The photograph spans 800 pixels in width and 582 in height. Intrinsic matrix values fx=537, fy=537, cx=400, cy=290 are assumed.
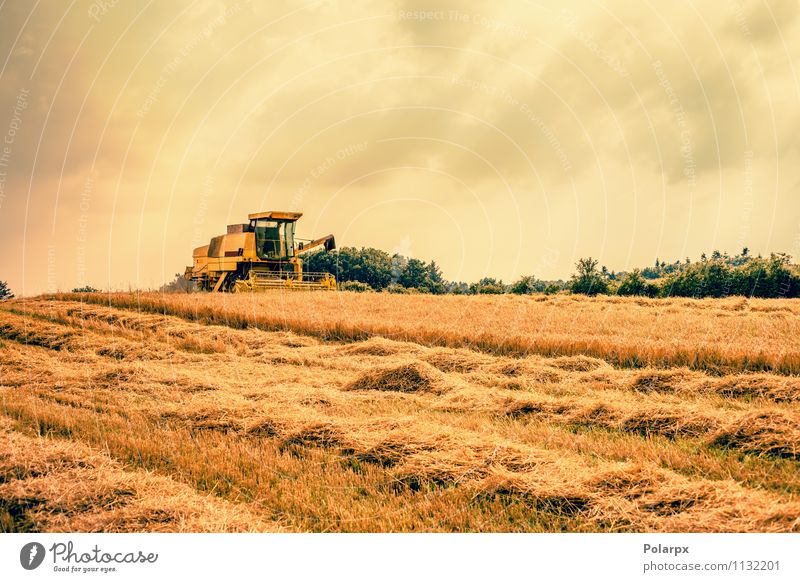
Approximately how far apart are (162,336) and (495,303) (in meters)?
12.9

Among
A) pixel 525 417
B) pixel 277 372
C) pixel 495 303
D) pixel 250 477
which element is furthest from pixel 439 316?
pixel 250 477

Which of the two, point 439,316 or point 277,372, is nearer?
point 277,372

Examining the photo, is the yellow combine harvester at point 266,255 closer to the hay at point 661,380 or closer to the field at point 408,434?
the field at point 408,434

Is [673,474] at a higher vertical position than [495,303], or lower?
lower

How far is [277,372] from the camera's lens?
10.4 meters

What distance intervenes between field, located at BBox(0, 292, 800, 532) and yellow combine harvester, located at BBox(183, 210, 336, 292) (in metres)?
12.8

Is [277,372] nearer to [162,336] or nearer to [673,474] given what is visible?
[162,336]

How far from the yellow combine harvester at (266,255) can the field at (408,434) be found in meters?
12.8

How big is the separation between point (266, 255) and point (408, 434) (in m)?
22.4

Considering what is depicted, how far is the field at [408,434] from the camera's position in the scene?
4191 millimetres

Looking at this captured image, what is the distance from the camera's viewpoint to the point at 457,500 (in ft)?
14.4

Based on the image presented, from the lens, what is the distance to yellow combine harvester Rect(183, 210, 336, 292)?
86.3 feet
